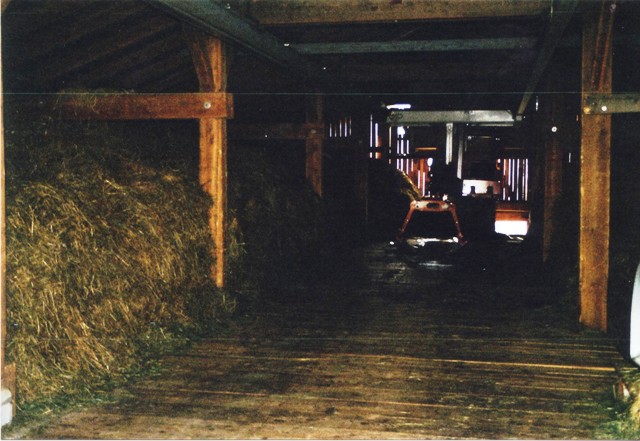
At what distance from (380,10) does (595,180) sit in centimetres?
278

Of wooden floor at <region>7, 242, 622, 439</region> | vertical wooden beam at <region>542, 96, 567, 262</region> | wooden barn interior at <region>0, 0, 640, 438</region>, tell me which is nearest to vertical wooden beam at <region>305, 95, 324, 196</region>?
wooden barn interior at <region>0, 0, 640, 438</region>

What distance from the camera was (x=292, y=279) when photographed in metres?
10.5

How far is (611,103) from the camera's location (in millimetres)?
6594

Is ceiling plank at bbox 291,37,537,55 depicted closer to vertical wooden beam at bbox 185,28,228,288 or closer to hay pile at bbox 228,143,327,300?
hay pile at bbox 228,143,327,300

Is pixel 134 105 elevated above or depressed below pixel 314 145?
above

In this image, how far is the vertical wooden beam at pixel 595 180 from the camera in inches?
263

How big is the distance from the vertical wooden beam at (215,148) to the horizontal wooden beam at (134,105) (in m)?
0.14

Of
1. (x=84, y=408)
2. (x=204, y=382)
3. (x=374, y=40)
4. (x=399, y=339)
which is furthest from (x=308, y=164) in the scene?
(x=84, y=408)

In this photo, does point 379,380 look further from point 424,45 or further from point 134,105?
point 424,45

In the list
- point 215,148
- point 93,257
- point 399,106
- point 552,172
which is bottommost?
point 93,257

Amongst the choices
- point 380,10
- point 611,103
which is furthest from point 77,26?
point 611,103

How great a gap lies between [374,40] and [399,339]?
4.27 meters

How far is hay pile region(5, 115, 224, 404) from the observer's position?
482cm

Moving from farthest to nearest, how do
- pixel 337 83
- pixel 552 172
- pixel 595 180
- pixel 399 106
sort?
pixel 399 106
pixel 337 83
pixel 552 172
pixel 595 180
